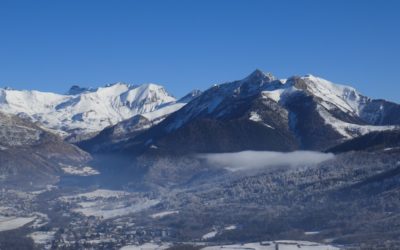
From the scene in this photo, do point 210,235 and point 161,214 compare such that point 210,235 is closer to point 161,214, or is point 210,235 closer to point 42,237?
point 42,237

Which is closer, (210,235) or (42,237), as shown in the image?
(210,235)

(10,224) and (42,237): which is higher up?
(10,224)

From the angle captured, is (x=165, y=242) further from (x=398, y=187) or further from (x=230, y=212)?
(x=398, y=187)

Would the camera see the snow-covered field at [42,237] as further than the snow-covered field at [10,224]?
No

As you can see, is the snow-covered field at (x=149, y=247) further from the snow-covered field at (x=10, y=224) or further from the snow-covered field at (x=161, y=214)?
the snow-covered field at (x=161, y=214)

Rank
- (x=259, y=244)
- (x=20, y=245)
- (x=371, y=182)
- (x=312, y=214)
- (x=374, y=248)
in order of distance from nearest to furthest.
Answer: (x=374, y=248) → (x=259, y=244) → (x=20, y=245) → (x=312, y=214) → (x=371, y=182)

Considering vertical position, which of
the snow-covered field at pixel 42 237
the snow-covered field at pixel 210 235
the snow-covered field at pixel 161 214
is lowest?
the snow-covered field at pixel 210 235

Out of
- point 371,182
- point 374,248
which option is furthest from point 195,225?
point 374,248

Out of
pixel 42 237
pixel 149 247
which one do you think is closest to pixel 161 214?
pixel 42 237

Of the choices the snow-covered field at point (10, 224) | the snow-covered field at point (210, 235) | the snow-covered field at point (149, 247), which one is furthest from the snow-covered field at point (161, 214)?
the snow-covered field at point (149, 247)

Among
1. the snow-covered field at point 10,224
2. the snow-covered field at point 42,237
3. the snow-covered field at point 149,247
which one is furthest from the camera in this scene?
the snow-covered field at point 10,224

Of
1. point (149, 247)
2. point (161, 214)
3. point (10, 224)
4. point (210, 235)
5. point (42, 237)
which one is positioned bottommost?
point (149, 247)
